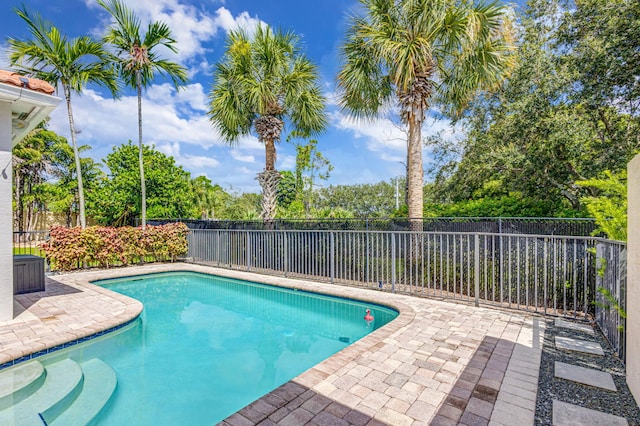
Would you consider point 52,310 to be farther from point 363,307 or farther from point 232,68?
point 232,68

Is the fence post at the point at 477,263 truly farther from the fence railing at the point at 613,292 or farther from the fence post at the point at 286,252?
the fence post at the point at 286,252

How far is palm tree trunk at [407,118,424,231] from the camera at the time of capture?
851 cm

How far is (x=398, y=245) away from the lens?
693 cm

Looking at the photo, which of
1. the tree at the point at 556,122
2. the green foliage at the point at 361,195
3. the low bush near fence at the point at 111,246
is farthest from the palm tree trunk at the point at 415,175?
the green foliage at the point at 361,195

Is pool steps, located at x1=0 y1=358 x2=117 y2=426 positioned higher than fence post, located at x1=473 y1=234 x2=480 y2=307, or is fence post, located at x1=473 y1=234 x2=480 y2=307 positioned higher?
fence post, located at x1=473 y1=234 x2=480 y2=307

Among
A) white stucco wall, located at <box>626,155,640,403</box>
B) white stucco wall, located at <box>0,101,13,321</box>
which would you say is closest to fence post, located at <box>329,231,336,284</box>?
white stucco wall, located at <box>626,155,640,403</box>

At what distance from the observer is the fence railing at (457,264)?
4832 millimetres

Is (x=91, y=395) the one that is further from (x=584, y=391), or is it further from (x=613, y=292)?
(x=613, y=292)

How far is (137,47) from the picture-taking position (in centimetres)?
1060

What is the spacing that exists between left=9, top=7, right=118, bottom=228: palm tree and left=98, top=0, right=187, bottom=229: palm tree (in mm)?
569

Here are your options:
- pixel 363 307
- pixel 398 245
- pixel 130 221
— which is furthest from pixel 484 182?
pixel 130 221

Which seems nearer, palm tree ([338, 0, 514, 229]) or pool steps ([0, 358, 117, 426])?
pool steps ([0, 358, 117, 426])

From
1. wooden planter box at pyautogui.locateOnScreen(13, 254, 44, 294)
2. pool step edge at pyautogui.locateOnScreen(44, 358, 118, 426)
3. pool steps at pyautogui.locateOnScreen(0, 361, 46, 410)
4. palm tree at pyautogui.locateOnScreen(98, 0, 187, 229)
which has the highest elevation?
palm tree at pyautogui.locateOnScreen(98, 0, 187, 229)

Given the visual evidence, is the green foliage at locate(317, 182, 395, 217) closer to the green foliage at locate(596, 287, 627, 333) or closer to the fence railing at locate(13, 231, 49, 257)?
the fence railing at locate(13, 231, 49, 257)
